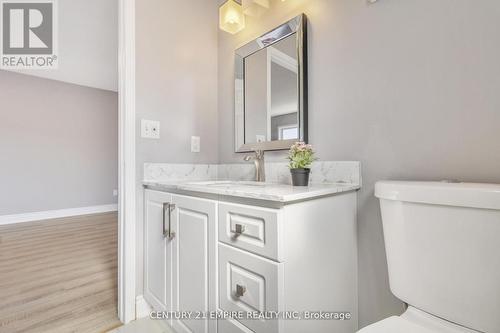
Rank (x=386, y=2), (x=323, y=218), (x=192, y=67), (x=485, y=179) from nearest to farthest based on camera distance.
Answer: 1. (x=485, y=179)
2. (x=323, y=218)
3. (x=386, y=2)
4. (x=192, y=67)

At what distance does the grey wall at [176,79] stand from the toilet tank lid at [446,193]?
1257 mm

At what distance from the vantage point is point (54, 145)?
4043 mm

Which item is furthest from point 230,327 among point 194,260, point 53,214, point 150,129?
point 53,214

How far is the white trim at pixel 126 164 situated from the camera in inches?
53.4

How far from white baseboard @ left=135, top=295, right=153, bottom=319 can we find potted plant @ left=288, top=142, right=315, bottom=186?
115cm

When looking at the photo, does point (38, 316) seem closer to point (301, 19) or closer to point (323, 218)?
point (323, 218)

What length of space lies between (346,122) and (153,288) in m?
1.36

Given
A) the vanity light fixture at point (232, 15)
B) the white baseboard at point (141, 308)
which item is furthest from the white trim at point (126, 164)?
the vanity light fixture at point (232, 15)

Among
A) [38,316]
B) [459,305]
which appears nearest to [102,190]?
[38,316]

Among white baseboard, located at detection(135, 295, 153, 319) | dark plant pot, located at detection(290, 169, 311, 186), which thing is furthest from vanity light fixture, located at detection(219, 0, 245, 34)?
white baseboard, located at detection(135, 295, 153, 319)

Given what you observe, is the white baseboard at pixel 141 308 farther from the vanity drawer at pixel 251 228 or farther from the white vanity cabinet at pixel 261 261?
the vanity drawer at pixel 251 228

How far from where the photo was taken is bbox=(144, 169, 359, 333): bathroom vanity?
28.5 inches

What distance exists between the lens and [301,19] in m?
1.23

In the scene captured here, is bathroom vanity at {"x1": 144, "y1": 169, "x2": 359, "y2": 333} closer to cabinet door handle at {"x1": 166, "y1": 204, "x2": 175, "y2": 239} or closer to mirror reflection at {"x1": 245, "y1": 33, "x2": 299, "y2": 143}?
cabinet door handle at {"x1": 166, "y1": 204, "x2": 175, "y2": 239}
